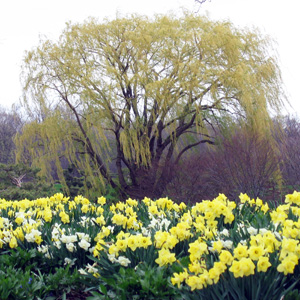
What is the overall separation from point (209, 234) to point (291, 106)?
32.0 feet

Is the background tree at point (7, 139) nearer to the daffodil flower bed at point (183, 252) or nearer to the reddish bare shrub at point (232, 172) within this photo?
the reddish bare shrub at point (232, 172)

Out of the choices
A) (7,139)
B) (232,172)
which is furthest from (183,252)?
(7,139)

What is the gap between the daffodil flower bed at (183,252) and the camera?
1731 millimetres

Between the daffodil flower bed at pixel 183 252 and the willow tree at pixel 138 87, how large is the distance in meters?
8.15

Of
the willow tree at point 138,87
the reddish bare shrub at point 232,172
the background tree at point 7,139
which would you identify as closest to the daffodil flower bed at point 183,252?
the reddish bare shrub at point 232,172

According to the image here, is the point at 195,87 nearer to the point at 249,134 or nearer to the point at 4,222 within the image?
the point at 249,134

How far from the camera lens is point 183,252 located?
7.95 ft

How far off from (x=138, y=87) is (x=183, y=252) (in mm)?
9975

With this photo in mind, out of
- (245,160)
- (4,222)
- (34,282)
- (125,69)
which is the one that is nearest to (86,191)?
(125,69)

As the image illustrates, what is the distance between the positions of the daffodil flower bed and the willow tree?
815 cm

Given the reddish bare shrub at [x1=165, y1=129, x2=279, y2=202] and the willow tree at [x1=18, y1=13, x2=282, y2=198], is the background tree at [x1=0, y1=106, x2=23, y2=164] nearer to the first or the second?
the willow tree at [x1=18, y1=13, x2=282, y2=198]

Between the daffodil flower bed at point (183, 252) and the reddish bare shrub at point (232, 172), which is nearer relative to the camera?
the daffodil flower bed at point (183, 252)

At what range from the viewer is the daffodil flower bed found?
5.68ft

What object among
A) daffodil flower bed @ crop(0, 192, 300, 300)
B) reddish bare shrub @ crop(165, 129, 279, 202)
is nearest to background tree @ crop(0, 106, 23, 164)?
reddish bare shrub @ crop(165, 129, 279, 202)
